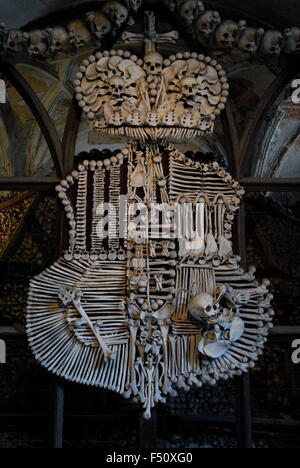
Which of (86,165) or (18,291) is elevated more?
(86,165)

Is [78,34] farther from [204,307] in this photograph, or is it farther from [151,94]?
[204,307]

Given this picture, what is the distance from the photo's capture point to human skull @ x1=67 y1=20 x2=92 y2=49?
338 cm

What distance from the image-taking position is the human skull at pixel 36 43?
11.0 ft

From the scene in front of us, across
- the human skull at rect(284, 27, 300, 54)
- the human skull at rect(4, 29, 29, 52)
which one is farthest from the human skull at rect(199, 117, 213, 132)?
the human skull at rect(4, 29, 29, 52)

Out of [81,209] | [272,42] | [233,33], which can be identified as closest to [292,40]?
[272,42]

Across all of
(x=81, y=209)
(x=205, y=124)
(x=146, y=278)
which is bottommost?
(x=146, y=278)

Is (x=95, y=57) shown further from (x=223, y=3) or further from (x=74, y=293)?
(x=74, y=293)

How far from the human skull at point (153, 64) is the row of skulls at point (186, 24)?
225 millimetres

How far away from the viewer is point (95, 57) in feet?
11.0

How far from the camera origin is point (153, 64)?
130 inches

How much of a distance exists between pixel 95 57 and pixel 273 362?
1.84m

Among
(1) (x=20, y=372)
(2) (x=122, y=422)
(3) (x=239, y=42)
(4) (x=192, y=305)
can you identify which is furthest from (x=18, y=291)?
(3) (x=239, y=42)

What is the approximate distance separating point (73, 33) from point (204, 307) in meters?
1.38

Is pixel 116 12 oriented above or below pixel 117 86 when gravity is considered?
above
